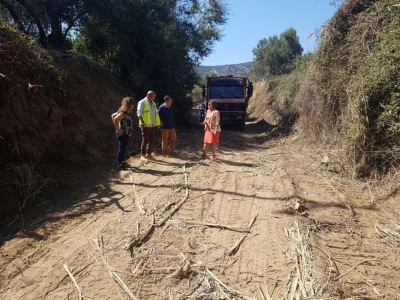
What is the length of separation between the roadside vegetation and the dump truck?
9.86 feet

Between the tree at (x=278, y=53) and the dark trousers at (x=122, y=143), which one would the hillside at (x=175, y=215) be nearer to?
the dark trousers at (x=122, y=143)

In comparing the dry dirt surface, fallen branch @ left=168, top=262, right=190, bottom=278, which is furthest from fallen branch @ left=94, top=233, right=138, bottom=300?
fallen branch @ left=168, top=262, right=190, bottom=278

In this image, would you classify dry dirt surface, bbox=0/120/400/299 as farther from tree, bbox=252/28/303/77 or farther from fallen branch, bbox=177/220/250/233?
tree, bbox=252/28/303/77

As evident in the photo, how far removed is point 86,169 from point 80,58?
5964 mm

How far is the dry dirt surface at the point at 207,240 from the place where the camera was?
3363mm

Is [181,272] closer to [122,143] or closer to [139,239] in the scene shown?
[139,239]

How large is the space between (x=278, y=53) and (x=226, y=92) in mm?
25762

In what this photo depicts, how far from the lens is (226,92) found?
55.6 ft

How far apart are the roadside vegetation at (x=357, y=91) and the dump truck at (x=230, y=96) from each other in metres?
3.00

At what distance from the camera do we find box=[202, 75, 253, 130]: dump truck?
1659 cm

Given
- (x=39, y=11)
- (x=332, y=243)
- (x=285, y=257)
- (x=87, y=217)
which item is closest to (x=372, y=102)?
(x=332, y=243)

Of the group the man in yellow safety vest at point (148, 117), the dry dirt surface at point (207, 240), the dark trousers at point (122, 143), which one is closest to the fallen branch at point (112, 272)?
the dry dirt surface at point (207, 240)

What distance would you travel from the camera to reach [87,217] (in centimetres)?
488

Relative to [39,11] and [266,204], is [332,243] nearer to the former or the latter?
[266,204]
